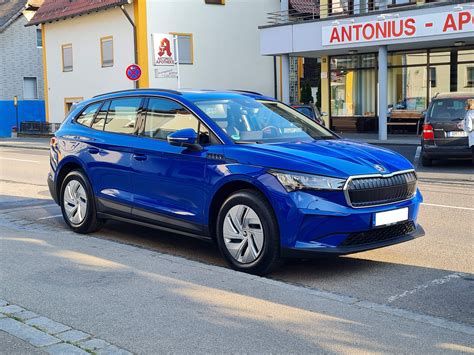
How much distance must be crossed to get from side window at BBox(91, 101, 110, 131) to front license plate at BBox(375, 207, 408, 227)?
11.7 ft

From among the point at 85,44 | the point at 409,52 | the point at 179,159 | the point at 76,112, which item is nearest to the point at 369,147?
the point at 179,159

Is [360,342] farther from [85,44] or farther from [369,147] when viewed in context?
[85,44]

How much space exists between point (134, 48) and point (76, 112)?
21871mm

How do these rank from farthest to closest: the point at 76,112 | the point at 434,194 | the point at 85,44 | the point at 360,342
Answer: the point at 85,44 → the point at 434,194 → the point at 76,112 → the point at 360,342

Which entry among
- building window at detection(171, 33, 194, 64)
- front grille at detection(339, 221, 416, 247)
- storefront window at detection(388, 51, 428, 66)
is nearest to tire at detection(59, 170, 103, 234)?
front grille at detection(339, 221, 416, 247)

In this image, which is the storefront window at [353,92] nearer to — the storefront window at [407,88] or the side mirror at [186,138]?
the storefront window at [407,88]

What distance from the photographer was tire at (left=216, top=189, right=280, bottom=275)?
18.4 ft

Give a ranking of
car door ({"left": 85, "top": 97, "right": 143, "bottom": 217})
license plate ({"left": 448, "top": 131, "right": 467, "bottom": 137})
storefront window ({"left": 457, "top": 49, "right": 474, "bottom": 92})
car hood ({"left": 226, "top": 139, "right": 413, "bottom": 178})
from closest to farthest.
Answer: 1. car hood ({"left": 226, "top": 139, "right": 413, "bottom": 178})
2. car door ({"left": 85, "top": 97, "right": 143, "bottom": 217})
3. license plate ({"left": 448, "top": 131, "right": 467, "bottom": 137})
4. storefront window ({"left": 457, "top": 49, "right": 474, "bottom": 92})

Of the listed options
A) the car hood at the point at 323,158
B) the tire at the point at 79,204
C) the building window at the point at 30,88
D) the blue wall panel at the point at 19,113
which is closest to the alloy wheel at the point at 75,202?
the tire at the point at 79,204

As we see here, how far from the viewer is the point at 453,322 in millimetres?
4594

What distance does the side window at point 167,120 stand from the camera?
253 inches

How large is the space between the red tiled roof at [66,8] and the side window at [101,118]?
2252cm

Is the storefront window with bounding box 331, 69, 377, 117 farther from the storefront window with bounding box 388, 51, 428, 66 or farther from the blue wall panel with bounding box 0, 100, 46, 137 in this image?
the blue wall panel with bounding box 0, 100, 46, 137

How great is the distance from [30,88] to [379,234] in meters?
41.8
